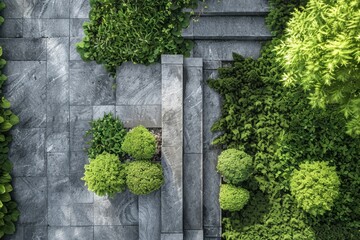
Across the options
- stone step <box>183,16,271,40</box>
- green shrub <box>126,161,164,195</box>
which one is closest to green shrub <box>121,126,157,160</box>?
green shrub <box>126,161,164,195</box>

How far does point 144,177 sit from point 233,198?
2449 mm

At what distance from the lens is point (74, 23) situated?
12047 millimetres

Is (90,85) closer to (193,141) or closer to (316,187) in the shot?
(193,141)

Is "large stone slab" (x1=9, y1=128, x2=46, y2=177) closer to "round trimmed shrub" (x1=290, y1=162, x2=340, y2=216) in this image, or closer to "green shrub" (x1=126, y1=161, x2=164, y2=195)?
"green shrub" (x1=126, y1=161, x2=164, y2=195)

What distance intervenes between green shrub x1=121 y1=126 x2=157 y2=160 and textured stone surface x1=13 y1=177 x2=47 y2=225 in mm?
3143

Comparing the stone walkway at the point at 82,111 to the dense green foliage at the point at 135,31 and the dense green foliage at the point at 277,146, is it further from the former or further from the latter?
the dense green foliage at the point at 277,146

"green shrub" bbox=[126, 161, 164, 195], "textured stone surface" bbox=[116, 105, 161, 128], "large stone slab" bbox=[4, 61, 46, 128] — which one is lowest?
"green shrub" bbox=[126, 161, 164, 195]

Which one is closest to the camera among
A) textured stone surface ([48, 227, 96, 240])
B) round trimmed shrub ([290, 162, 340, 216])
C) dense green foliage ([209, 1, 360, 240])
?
round trimmed shrub ([290, 162, 340, 216])

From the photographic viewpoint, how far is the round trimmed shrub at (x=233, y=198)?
10.9m

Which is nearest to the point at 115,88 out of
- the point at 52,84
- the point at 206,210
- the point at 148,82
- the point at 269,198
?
the point at 148,82

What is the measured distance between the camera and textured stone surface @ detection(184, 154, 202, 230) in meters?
11.5

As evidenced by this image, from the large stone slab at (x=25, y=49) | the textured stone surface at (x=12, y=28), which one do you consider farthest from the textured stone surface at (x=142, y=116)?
the textured stone surface at (x=12, y=28)

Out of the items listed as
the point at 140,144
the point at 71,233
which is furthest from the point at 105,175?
the point at 71,233

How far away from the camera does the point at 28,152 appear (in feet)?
39.4
